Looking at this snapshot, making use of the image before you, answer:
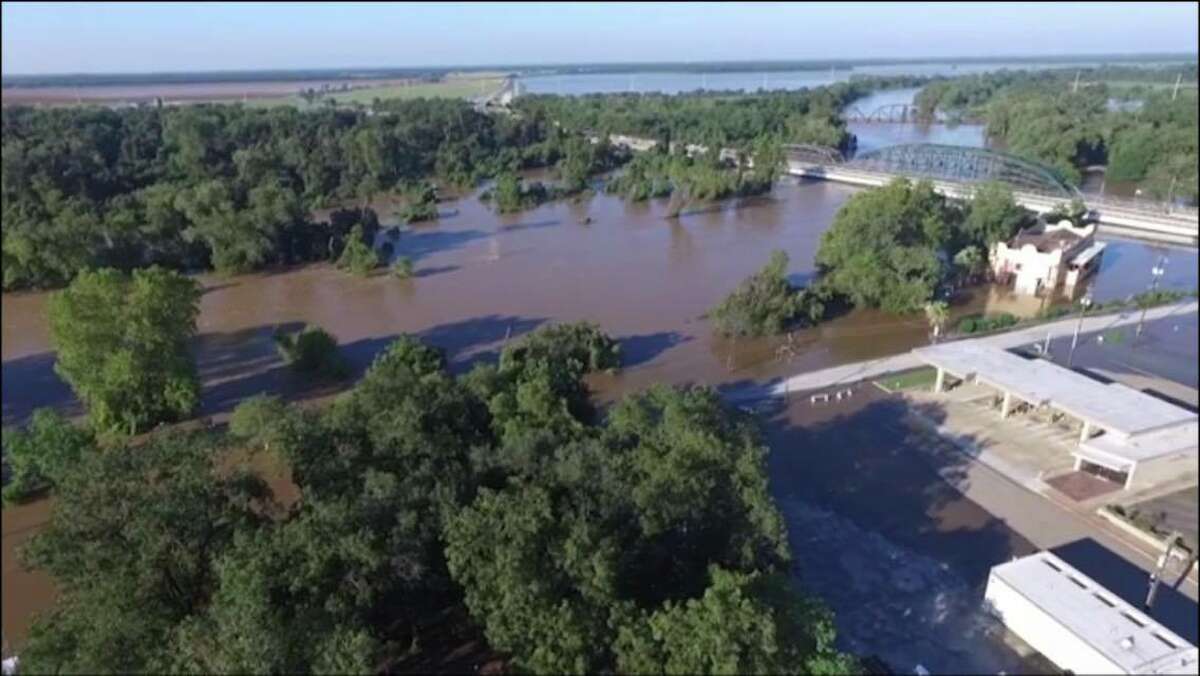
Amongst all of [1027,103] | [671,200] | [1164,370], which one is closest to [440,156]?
[671,200]

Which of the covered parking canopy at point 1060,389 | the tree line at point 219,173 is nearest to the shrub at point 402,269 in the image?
the tree line at point 219,173

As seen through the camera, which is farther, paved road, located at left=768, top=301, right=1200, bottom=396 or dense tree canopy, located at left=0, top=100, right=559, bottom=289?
paved road, located at left=768, top=301, right=1200, bottom=396

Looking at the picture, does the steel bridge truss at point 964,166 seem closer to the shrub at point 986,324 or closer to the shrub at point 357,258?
the shrub at point 986,324

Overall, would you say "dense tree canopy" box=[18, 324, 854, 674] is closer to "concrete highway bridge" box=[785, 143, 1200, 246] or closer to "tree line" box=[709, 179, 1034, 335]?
"tree line" box=[709, 179, 1034, 335]

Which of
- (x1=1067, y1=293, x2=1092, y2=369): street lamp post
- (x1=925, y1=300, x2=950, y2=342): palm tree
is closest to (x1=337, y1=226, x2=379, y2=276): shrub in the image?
(x1=925, y1=300, x2=950, y2=342): palm tree

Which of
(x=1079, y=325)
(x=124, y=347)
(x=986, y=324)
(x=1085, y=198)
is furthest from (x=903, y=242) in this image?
(x=124, y=347)

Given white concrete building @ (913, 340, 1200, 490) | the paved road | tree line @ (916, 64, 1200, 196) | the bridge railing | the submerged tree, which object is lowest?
the paved road

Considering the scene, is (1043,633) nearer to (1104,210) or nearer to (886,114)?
(1104,210)
